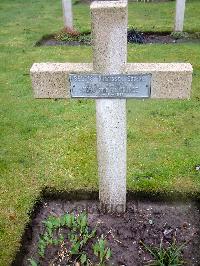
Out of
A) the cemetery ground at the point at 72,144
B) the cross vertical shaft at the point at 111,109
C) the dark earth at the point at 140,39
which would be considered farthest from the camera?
the dark earth at the point at 140,39

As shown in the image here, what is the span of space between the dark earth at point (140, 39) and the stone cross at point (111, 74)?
6040 mm

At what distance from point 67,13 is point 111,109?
668 centimetres

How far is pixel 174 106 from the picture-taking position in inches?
238

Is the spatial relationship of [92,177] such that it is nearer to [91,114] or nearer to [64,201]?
[64,201]

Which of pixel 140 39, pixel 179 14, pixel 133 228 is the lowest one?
pixel 133 228

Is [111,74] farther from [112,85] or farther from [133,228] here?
[133,228]

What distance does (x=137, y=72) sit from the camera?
3.04 m

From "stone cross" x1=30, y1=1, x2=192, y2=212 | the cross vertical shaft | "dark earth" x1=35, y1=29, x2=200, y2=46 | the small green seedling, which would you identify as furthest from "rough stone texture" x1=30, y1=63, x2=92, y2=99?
"dark earth" x1=35, y1=29, x2=200, y2=46

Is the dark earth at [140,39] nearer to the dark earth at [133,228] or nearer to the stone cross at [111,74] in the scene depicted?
the dark earth at [133,228]

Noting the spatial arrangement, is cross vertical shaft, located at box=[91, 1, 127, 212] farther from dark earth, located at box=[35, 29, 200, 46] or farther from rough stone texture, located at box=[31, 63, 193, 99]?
dark earth, located at box=[35, 29, 200, 46]

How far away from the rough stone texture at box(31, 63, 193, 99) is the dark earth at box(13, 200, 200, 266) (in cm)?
135

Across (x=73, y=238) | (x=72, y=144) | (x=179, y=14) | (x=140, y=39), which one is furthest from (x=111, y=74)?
(x=179, y=14)

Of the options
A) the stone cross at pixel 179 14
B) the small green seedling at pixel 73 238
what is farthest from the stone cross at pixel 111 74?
the stone cross at pixel 179 14

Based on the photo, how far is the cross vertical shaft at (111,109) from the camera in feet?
9.44
